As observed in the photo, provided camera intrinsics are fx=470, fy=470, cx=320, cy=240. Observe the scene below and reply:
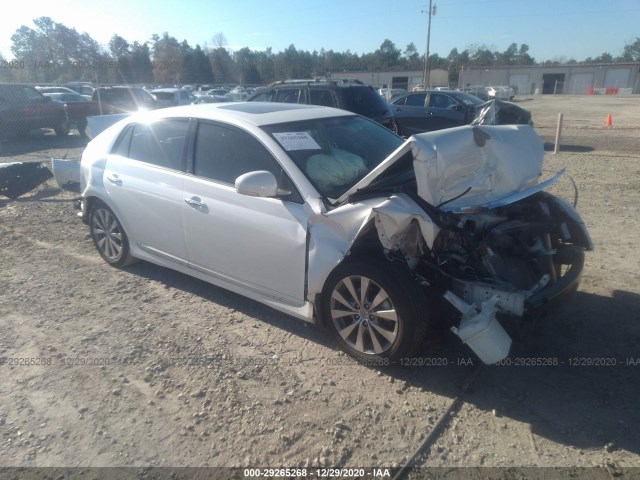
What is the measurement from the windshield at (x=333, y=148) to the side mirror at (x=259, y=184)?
0.29 meters

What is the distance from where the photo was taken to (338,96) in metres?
9.16

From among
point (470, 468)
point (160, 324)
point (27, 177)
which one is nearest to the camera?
point (470, 468)

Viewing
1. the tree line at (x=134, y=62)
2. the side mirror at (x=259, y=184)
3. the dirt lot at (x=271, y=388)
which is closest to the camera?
the dirt lot at (x=271, y=388)

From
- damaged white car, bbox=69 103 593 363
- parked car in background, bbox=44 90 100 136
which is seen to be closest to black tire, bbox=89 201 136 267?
damaged white car, bbox=69 103 593 363

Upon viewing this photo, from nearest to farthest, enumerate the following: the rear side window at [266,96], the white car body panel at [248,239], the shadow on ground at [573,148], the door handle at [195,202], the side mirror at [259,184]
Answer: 1. the side mirror at [259,184]
2. the white car body panel at [248,239]
3. the door handle at [195,202]
4. the rear side window at [266,96]
5. the shadow on ground at [573,148]

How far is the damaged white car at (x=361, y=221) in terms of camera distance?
3.05 meters

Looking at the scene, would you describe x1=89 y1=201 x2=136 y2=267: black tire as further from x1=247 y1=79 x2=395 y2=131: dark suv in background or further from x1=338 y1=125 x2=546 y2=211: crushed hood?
x1=247 y1=79 x2=395 y2=131: dark suv in background

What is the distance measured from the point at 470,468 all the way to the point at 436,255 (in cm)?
133

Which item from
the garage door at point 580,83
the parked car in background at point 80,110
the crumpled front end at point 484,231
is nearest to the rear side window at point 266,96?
the crumpled front end at point 484,231

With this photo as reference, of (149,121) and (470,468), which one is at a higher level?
(149,121)

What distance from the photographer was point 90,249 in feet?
19.0

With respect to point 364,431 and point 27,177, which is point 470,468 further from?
point 27,177

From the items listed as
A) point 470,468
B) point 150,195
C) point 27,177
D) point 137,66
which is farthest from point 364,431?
point 137,66

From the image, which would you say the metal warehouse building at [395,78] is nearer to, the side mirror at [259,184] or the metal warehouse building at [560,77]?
the metal warehouse building at [560,77]
